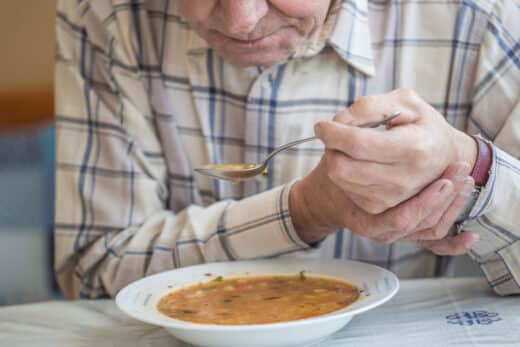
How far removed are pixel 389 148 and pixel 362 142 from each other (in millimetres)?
44

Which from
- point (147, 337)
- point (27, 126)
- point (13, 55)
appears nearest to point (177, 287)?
point (147, 337)

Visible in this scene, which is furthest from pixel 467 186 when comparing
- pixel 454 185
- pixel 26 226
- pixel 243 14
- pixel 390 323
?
pixel 26 226

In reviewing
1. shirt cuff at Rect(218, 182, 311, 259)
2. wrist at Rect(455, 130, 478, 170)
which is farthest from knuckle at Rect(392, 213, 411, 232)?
shirt cuff at Rect(218, 182, 311, 259)

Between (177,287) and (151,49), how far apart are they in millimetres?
644

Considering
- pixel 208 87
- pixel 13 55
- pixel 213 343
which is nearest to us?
pixel 213 343

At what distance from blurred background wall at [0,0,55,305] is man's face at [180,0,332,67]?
121 cm

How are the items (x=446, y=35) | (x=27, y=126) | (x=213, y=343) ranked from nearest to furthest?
(x=213, y=343), (x=446, y=35), (x=27, y=126)

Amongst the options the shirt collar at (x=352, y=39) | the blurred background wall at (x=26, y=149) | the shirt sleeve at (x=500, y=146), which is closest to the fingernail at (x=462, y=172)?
the shirt sleeve at (x=500, y=146)

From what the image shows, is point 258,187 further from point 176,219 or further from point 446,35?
point 446,35

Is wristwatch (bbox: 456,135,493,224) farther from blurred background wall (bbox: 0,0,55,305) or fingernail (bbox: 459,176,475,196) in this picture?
blurred background wall (bbox: 0,0,55,305)

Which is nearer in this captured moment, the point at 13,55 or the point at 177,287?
the point at 177,287

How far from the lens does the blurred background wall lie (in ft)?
7.63

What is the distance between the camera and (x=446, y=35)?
148 cm

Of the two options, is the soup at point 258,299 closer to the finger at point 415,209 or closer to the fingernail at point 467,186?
the finger at point 415,209
